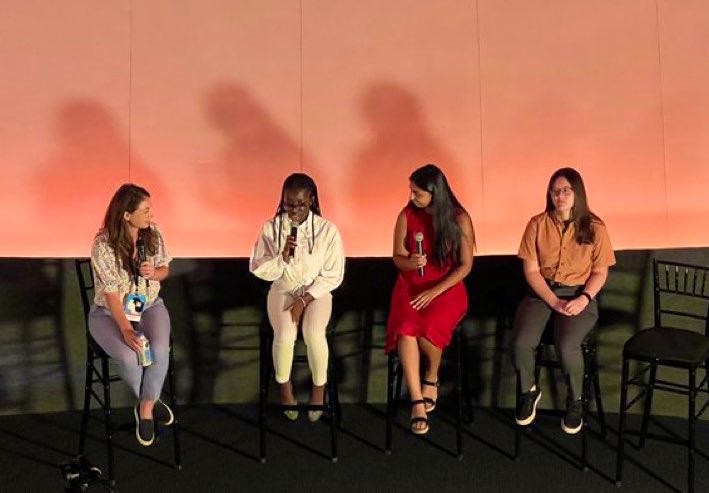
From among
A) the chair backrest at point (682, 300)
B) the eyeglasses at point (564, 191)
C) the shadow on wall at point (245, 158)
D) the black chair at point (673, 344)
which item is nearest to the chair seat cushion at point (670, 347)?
the black chair at point (673, 344)

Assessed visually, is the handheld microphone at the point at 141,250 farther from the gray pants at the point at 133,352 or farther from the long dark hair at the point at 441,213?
the long dark hair at the point at 441,213

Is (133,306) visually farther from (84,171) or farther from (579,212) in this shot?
(579,212)

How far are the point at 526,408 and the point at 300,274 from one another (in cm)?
123

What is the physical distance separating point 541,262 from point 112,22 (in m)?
2.99

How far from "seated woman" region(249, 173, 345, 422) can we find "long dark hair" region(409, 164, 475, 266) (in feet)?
1.60

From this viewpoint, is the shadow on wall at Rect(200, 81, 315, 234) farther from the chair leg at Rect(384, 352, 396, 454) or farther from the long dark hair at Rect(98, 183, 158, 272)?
the chair leg at Rect(384, 352, 396, 454)

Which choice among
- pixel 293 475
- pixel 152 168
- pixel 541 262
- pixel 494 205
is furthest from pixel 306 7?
pixel 293 475

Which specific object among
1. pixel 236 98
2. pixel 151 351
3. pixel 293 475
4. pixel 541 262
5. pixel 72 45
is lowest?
pixel 293 475

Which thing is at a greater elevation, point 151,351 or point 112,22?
point 112,22

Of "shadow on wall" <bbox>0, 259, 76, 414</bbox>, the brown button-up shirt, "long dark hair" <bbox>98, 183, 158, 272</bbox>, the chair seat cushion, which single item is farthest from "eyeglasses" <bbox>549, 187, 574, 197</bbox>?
"shadow on wall" <bbox>0, 259, 76, 414</bbox>

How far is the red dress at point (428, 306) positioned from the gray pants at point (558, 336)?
0.31 m

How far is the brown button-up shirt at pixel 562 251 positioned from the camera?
3.66m

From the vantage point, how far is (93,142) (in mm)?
4820

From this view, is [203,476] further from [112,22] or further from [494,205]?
[112,22]
